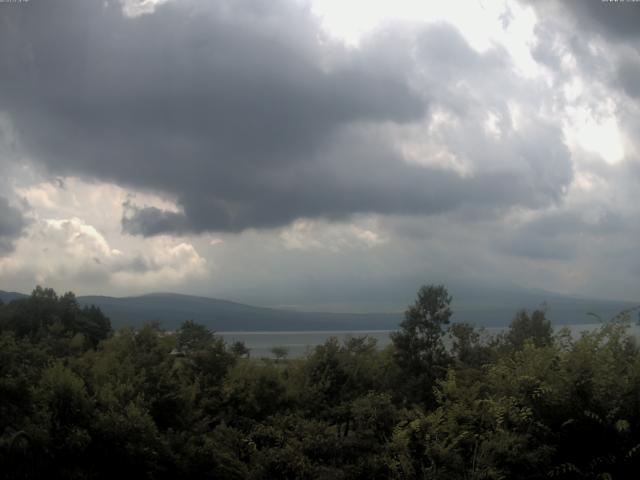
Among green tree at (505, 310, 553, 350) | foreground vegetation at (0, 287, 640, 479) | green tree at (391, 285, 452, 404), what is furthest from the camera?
green tree at (505, 310, 553, 350)

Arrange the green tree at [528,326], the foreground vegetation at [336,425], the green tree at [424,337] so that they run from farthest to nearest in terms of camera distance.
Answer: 1. the green tree at [528,326]
2. the green tree at [424,337]
3. the foreground vegetation at [336,425]

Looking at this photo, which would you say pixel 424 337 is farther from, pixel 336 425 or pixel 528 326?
pixel 336 425

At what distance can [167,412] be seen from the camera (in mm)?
12195

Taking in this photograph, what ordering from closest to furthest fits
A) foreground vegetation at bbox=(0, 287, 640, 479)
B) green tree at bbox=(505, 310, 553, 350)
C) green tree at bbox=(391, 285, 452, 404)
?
foreground vegetation at bbox=(0, 287, 640, 479)
green tree at bbox=(391, 285, 452, 404)
green tree at bbox=(505, 310, 553, 350)

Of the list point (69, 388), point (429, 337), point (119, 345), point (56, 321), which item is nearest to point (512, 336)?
point (429, 337)

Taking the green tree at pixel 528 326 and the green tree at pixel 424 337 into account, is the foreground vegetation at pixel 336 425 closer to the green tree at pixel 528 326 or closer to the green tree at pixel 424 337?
the green tree at pixel 424 337

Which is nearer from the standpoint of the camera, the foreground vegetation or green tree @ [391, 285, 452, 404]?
the foreground vegetation

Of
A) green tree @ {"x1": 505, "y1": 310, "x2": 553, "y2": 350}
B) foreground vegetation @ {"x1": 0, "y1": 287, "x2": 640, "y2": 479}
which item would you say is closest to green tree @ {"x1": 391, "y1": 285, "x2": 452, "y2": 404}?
green tree @ {"x1": 505, "y1": 310, "x2": 553, "y2": 350}

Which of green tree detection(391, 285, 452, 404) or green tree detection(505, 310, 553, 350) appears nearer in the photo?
green tree detection(391, 285, 452, 404)

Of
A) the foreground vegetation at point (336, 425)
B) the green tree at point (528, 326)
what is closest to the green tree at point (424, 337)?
the green tree at point (528, 326)

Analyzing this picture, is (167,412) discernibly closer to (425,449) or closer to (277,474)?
Result: (277,474)

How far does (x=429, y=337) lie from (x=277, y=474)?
25677mm

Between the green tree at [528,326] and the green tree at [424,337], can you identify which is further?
the green tree at [528,326]

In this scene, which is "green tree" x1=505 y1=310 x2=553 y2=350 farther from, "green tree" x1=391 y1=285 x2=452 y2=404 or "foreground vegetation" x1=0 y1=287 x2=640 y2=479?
"foreground vegetation" x1=0 y1=287 x2=640 y2=479
